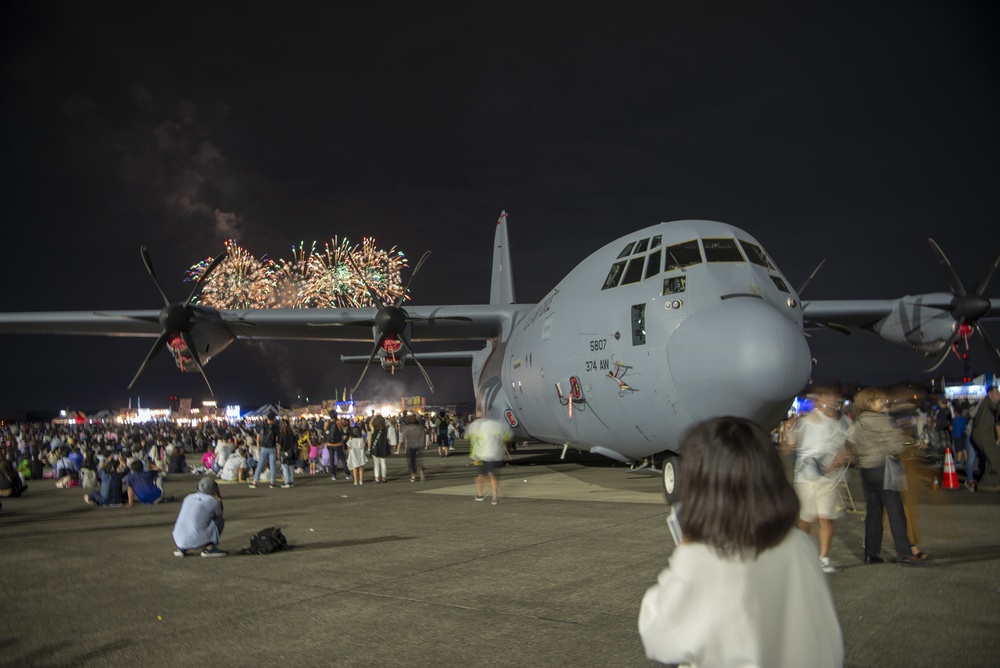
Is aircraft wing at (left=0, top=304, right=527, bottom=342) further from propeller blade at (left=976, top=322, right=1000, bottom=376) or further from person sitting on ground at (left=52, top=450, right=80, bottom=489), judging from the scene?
propeller blade at (left=976, top=322, right=1000, bottom=376)

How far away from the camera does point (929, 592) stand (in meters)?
6.37

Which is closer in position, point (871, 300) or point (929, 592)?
point (929, 592)

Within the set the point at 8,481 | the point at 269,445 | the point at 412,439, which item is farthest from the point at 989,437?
the point at 8,481

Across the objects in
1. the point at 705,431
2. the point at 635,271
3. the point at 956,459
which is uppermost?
the point at 635,271

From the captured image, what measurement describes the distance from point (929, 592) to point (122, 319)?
61.6 ft

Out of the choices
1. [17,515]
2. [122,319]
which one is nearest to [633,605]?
[17,515]

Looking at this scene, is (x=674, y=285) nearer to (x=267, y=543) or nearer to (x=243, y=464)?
(x=267, y=543)

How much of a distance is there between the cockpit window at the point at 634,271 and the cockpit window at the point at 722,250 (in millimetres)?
1011

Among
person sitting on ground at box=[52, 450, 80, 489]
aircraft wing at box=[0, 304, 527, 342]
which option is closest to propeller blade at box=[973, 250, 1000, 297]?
aircraft wing at box=[0, 304, 527, 342]

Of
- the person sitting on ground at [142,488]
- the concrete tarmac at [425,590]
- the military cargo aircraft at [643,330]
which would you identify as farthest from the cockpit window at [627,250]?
the person sitting on ground at [142,488]

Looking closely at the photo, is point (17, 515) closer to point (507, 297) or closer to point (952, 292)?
point (507, 297)

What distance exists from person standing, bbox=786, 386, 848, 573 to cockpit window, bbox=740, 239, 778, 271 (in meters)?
3.63

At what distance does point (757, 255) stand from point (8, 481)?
17.6m

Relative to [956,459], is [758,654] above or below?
above
